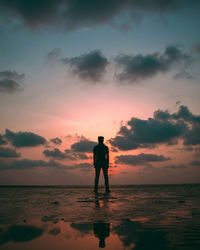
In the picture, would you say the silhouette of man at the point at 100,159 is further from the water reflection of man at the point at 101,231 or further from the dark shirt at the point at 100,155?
the water reflection of man at the point at 101,231

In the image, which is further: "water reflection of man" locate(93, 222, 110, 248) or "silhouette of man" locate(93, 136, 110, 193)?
"silhouette of man" locate(93, 136, 110, 193)

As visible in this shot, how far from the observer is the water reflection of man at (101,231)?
128 inches

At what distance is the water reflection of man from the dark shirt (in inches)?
439

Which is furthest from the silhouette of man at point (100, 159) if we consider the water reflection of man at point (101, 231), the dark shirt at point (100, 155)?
the water reflection of man at point (101, 231)

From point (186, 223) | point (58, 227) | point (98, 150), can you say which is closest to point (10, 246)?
point (58, 227)

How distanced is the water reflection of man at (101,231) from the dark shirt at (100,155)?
36.6 feet

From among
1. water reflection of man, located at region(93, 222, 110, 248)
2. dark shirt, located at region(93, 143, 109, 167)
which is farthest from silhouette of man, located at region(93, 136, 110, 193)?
water reflection of man, located at region(93, 222, 110, 248)

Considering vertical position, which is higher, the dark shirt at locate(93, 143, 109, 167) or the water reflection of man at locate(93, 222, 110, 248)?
the dark shirt at locate(93, 143, 109, 167)

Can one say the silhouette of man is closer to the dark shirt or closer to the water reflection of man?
the dark shirt

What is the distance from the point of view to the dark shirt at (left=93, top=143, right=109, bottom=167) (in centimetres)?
1571

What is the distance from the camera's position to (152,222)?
4.56 m

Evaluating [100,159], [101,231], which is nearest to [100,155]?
[100,159]

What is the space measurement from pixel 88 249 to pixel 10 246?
3.42 ft

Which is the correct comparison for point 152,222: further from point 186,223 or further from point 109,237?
→ point 109,237
